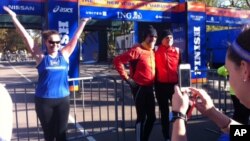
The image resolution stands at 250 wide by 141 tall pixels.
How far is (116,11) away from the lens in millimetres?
12844

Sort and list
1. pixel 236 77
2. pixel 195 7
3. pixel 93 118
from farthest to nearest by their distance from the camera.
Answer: pixel 195 7 < pixel 93 118 < pixel 236 77

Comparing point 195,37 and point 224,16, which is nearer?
point 195,37

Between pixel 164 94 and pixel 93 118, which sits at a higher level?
pixel 164 94

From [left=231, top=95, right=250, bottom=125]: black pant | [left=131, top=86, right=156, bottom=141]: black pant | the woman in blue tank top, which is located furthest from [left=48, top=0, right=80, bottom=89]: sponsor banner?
[left=231, top=95, right=250, bottom=125]: black pant

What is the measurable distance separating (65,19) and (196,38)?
564 cm

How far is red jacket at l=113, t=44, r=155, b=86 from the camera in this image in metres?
5.60

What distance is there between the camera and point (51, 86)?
4.59 m

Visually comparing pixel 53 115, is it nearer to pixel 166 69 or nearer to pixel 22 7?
pixel 166 69

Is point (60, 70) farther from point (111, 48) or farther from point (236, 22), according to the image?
point (111, 48)

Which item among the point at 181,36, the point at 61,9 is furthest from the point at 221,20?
the point at 61,9

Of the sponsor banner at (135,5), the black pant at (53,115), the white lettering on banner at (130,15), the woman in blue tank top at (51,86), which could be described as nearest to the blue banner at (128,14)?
the white lettering on banner at (130,15)

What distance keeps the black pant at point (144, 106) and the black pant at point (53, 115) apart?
131 cm

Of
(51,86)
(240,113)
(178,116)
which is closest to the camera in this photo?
(178,116)

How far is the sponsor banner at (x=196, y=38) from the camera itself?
47.2 feet
